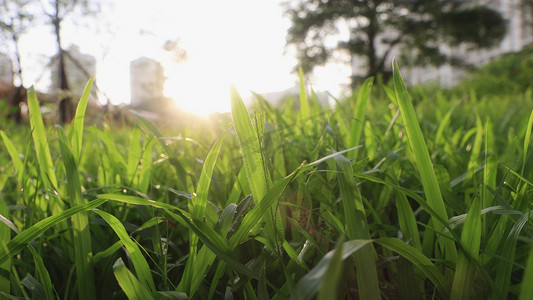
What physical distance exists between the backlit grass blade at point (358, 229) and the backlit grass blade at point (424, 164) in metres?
0.08

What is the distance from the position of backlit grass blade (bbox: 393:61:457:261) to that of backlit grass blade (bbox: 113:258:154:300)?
0.29 meters

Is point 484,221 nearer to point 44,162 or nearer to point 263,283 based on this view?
point 263,283

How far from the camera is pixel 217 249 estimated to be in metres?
0.32

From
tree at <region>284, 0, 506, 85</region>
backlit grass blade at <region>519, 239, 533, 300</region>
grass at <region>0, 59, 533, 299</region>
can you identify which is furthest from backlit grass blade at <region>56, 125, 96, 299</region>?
tree at <region>284, 0, 506, 85</region>

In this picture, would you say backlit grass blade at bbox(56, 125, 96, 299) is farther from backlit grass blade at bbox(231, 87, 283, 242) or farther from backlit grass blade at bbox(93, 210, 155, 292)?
backlit grass blade at bbox(231, 87, 283, 242)

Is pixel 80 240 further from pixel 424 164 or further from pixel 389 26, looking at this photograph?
pixel 389 26

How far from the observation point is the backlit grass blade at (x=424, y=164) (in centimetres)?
35

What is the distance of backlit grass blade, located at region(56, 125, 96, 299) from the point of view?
377 millimetres

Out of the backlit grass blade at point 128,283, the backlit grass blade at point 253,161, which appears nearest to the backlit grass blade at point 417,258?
the backlit grass blade at point 253,161

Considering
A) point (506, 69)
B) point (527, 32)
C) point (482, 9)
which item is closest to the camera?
point (506, 69)

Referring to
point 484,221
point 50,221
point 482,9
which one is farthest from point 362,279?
point 482,9

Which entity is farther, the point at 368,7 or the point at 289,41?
the point at 289,41

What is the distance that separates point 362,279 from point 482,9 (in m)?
19.5

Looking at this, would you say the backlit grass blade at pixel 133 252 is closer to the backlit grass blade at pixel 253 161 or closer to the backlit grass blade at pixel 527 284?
the backlit grass blade at pixel 253 161
